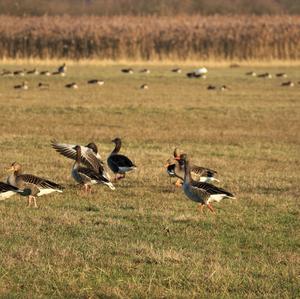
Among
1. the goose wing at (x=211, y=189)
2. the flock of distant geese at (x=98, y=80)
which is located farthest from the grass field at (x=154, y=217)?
the flock of distant geese at (x=98, y=80)

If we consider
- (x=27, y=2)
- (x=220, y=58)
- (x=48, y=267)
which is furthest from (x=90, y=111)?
(x=27, y=2)

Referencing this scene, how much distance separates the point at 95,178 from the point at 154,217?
1.83 m

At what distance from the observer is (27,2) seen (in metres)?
82.0

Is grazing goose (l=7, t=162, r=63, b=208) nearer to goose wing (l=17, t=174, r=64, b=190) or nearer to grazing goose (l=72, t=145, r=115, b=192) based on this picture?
goose wing (l=17, t=174, r=64, b=190)

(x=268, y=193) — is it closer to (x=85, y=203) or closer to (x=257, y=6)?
(x=85, y=203)

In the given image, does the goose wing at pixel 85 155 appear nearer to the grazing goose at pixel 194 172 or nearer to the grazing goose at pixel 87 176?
the grazing goose at pixel 87 176

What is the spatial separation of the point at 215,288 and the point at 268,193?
552cm

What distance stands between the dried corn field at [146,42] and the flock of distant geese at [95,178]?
1425 inches

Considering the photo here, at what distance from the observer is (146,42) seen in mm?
51469

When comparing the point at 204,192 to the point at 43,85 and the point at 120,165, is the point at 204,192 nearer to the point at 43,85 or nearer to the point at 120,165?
the point at 120,165

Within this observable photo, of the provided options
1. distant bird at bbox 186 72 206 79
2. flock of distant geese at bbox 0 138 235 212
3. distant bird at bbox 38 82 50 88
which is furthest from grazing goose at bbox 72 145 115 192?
distant bird at bbox 186 72 206 79

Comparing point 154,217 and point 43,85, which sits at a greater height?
point 154,217

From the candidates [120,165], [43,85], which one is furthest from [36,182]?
[43,85]

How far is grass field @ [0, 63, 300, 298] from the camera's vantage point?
739 centimetres
